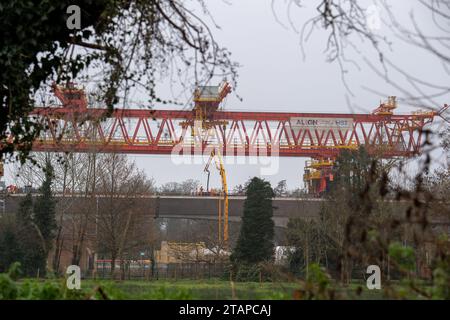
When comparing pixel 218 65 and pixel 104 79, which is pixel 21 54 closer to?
pixel 104 79

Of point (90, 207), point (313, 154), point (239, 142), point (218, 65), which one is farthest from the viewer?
point (239, 142)

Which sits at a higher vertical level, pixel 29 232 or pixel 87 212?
pixel 87 212

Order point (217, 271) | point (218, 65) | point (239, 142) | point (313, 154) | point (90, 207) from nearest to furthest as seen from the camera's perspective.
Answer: point (218, 65), point (90, 207), point (217, 271), point (313, 154), point (239, 142)

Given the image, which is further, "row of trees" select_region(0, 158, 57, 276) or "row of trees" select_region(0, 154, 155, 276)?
"row of trees" select_region(0, 158, 57, 276)

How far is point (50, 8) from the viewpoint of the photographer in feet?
17.8

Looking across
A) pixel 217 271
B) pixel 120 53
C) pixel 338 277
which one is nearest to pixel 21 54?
pixel 120 53

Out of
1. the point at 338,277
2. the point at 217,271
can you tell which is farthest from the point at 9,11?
the point at 217,271

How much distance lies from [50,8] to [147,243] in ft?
91.7

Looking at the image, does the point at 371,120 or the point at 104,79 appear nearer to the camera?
the point at 104,79

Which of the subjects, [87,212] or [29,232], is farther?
[29,232]

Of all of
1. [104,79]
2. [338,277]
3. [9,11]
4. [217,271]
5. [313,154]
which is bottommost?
[217,271]

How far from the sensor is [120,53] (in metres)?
6.07

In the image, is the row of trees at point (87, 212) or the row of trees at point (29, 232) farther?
the row of trees at point (29, 232)

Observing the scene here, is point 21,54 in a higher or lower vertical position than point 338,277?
higher
